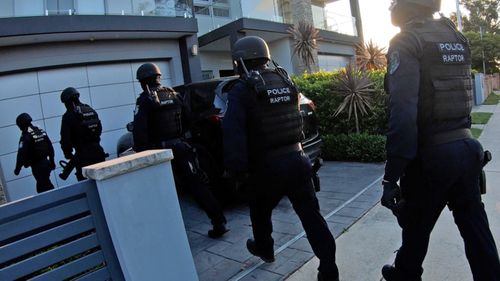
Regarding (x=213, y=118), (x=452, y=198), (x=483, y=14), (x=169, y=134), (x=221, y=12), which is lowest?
(x=452, y=198)

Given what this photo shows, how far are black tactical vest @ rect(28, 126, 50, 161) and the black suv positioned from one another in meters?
2.24

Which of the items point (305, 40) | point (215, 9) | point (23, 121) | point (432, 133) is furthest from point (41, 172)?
point (305, 40)

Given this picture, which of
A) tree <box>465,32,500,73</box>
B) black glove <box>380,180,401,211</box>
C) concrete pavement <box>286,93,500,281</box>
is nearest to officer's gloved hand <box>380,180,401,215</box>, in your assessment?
black glove <box>380,180,401,211</box>

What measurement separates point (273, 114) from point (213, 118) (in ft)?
6.76

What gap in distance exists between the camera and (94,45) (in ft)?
29.6

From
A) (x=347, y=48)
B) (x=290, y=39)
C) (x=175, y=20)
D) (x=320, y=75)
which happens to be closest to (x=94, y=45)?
(x=175, y=20)

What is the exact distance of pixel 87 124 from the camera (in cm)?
509

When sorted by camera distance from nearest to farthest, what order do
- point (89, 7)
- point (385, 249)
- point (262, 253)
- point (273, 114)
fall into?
point (273, 114), point (262, 253), point (385, 249), point (89, 7)

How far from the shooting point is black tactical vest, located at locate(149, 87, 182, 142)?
4129mm

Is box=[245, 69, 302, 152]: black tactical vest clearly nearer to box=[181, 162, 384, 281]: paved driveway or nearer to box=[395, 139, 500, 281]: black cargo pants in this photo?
box=[395, 139, 500, 281]: black cargo pants

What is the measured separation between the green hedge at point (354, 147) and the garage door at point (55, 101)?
5.25 m

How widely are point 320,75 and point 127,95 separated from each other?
4888mm

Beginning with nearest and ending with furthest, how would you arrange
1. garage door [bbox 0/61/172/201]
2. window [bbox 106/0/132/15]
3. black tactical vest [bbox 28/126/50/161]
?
black tactical vest [bbox 28/126/50/161] < garage door [bbox 0/61/172/201] < window [bbox 106/0/132/15]

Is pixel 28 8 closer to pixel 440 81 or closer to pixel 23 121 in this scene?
pixel 23 121
